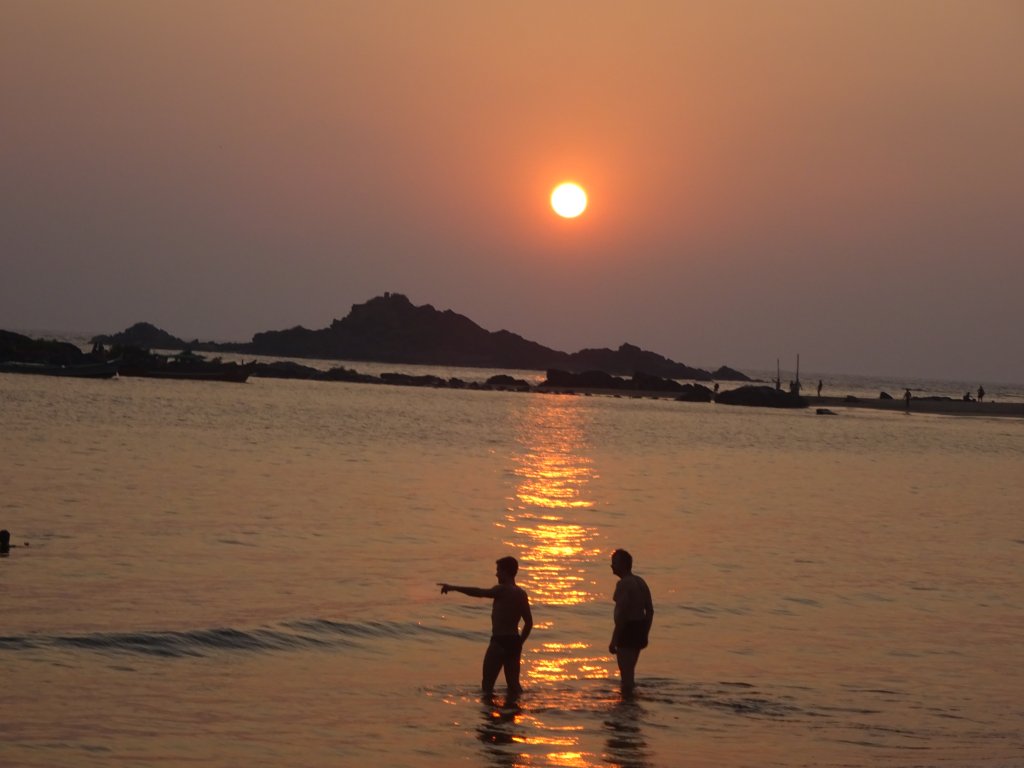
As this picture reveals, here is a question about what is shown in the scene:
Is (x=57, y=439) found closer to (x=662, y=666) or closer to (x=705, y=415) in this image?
(x=662, y=666)

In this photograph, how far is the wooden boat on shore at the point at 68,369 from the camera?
111125 millimetres

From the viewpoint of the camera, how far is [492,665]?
52.8 feet

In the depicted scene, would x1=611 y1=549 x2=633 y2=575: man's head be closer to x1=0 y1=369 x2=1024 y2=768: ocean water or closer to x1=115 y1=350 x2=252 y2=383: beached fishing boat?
x1=0 y1=369 x2=1024 y2=768: ocean water

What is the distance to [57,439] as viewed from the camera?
52688mm

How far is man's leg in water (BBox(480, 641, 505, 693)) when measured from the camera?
15947mm

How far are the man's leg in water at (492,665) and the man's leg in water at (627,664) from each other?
4.92 feet

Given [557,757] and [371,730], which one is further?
[371,730]

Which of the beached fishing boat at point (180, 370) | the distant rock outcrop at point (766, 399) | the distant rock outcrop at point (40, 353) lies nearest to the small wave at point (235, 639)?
the distant rock outcrop at point (40, 353)

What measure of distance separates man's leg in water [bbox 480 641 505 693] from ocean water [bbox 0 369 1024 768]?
30cm

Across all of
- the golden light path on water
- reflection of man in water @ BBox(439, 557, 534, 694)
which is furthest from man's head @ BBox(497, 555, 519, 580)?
the golden light path on water

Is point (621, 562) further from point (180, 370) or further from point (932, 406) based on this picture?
point (932, 406)

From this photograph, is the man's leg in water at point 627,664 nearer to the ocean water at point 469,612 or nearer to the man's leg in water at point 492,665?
the ocean water at point 469,612

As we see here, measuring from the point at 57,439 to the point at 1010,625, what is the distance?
4000 cm

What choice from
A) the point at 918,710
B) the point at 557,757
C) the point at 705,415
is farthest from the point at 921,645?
the point at 705,415
